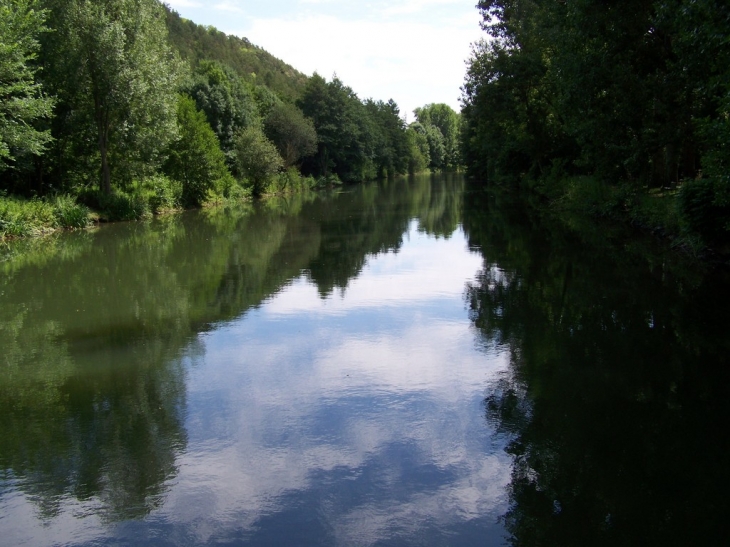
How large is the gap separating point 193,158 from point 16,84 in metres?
13.9

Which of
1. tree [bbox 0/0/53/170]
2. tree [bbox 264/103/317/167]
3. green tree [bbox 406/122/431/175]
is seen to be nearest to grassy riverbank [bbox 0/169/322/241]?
tree [bbox 0/0/53/170]

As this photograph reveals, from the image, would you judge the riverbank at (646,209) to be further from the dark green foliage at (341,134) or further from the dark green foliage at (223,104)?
the dark green foliage at (341,134)

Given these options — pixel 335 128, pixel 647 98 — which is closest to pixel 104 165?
pixel 647 98

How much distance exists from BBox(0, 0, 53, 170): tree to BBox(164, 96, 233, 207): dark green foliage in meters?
11.8

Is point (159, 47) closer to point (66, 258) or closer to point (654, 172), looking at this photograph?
point (66, 258)

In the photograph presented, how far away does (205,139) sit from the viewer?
3644 cm

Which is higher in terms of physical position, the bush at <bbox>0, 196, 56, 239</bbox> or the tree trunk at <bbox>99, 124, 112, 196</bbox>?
the tree trunk at <bbox>99, 124, 112, 196</bbox>

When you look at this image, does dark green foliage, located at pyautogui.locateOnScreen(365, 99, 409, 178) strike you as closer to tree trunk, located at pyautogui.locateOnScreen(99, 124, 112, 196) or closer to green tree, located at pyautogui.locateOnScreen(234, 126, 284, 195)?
green tree, located at pyautogui.locateOnScreen(234, 126, 284, 195)

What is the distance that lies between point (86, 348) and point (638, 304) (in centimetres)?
878

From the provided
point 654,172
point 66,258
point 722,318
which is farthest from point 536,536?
point 654,172

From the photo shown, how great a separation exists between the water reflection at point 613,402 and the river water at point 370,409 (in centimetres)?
3

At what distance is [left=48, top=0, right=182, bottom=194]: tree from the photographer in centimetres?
2636

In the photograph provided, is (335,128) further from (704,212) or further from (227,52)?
(704,212)

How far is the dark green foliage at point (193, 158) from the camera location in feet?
116
